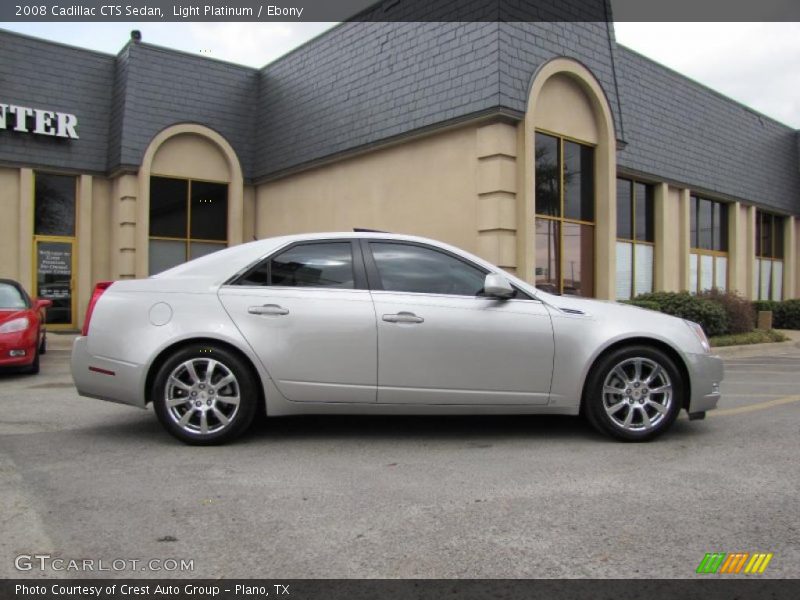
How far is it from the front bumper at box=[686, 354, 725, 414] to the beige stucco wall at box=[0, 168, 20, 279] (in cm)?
1508

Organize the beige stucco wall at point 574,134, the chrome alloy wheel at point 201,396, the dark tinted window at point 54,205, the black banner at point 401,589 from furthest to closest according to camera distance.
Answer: the dark tinted window at point 54,205
the beige stucco wall at point 574,134
the chrome alloy wheel at point 201,396
the black banner at point 401,589

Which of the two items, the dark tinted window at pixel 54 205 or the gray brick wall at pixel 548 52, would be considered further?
the dark tinted window at pixel 54 205

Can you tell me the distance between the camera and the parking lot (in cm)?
294

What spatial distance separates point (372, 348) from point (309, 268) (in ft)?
2.74

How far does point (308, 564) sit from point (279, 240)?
2.99 m

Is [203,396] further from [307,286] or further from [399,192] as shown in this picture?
[399,192]

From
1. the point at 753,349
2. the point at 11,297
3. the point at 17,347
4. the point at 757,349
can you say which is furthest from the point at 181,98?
the point at 757,349

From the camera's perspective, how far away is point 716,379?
5172 mm

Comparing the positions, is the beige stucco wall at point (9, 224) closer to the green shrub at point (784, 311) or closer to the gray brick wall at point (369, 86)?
the gray brick wall at point (369, 86)

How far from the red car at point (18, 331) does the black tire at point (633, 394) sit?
23.0ft

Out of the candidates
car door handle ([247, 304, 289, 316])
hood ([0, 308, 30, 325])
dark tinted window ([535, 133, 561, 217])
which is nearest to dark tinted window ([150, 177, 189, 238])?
hood ([0, 308, 30, 325])

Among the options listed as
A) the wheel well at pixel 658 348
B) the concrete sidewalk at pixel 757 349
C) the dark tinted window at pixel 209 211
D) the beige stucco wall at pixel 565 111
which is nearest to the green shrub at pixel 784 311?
the concrete sidewalk at pixel 757 349

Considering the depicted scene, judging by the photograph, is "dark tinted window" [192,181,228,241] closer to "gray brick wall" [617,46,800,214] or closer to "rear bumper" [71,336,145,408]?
"gray brick wall" [617,46,800,214]

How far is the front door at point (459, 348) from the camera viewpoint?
4.86m
